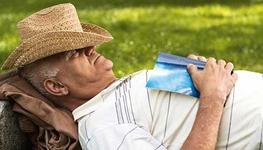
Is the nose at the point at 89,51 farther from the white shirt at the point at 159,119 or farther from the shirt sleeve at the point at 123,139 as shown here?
the shirt sleeve at the point at 123,139

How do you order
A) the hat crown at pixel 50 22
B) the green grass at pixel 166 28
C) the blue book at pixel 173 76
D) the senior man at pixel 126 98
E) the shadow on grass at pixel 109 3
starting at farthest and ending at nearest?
the shadow on grass at pixel 109 3 → the green grass at pixel 166 28 → the hat crown at pixel 50 22 → the blue book at pixel 173 76 → the senior man at pixel 126 98

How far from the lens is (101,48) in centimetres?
862

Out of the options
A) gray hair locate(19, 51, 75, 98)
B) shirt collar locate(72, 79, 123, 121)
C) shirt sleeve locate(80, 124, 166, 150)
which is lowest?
shirt sleeve locate(80, 124, 166, 150)

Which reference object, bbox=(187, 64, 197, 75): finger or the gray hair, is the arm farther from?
the gray hair

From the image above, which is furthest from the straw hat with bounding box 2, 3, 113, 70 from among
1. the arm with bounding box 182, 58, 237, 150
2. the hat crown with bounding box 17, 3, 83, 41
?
the arm with bounding box 182, 58, 237, 150

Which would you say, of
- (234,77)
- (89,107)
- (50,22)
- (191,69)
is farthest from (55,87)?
(234,77)

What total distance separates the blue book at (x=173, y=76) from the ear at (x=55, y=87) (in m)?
0.49

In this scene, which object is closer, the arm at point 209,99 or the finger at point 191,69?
the arm at point 209,99

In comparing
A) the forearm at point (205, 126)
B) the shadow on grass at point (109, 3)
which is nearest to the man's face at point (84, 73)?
the forearm at point (205, 126)

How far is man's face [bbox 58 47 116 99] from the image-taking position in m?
4.33

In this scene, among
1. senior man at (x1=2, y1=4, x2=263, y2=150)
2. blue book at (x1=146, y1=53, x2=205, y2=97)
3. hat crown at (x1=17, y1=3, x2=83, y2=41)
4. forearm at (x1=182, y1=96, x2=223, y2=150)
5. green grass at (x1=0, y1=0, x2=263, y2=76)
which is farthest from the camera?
green grass at (x1=0, y1=0, x2=263, y2=76)

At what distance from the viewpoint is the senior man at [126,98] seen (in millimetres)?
4004

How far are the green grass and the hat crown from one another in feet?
9.15

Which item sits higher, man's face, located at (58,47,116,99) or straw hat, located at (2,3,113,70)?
straw hat, located at (2,3,113,70)
